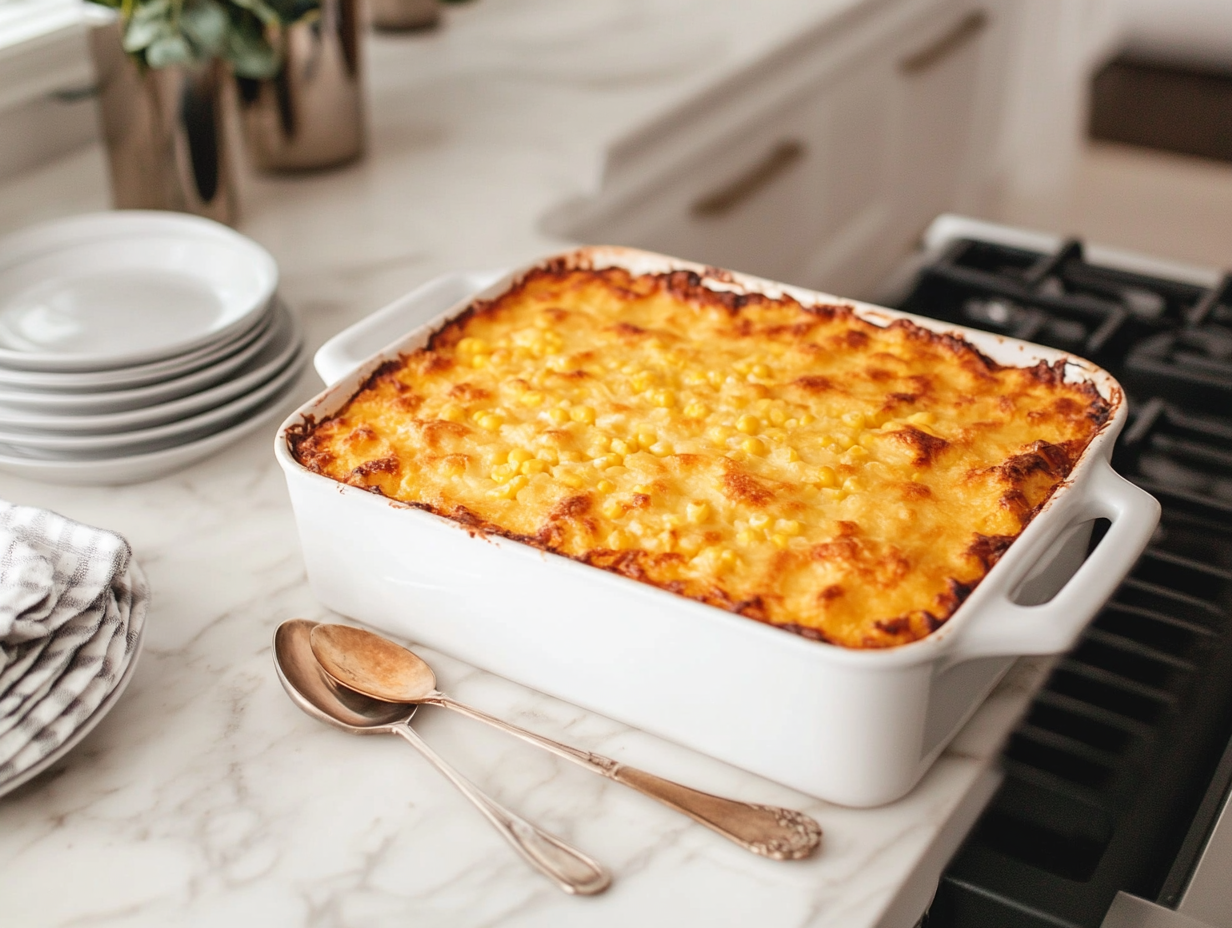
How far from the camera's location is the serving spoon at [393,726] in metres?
0.75

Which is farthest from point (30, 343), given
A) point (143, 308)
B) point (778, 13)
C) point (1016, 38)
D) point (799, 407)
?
point (1016, 38)

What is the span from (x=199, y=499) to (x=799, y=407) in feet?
1.81

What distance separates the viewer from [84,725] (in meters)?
0.82

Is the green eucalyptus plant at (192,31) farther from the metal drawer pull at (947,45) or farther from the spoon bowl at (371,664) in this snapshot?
the metal drawer pull at (947,45)

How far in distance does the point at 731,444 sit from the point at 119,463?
56 centimetres

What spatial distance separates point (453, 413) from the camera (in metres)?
0.99

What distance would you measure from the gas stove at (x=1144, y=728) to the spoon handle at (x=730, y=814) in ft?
0.48

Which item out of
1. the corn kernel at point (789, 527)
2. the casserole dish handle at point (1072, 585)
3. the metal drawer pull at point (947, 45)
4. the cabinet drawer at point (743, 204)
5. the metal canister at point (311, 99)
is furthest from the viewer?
the metal drawer pull at point (947, 45)

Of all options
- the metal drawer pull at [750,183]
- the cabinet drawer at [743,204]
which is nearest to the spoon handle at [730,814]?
the cabinet drawer at [743,204]

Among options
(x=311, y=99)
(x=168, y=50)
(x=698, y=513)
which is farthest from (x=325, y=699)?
(x=311, y=99)

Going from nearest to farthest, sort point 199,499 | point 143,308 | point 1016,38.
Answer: point 199,499, point 143,308, point 1016,38

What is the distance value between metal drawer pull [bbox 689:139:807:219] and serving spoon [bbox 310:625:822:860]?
3.87 ft

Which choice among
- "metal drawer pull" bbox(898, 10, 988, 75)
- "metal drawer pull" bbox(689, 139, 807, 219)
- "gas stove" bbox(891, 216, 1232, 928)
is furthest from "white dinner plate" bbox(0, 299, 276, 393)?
"metal drawer pull" bbox(898, 10, 988, 75)

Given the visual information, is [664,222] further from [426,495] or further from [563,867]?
[563,867]
